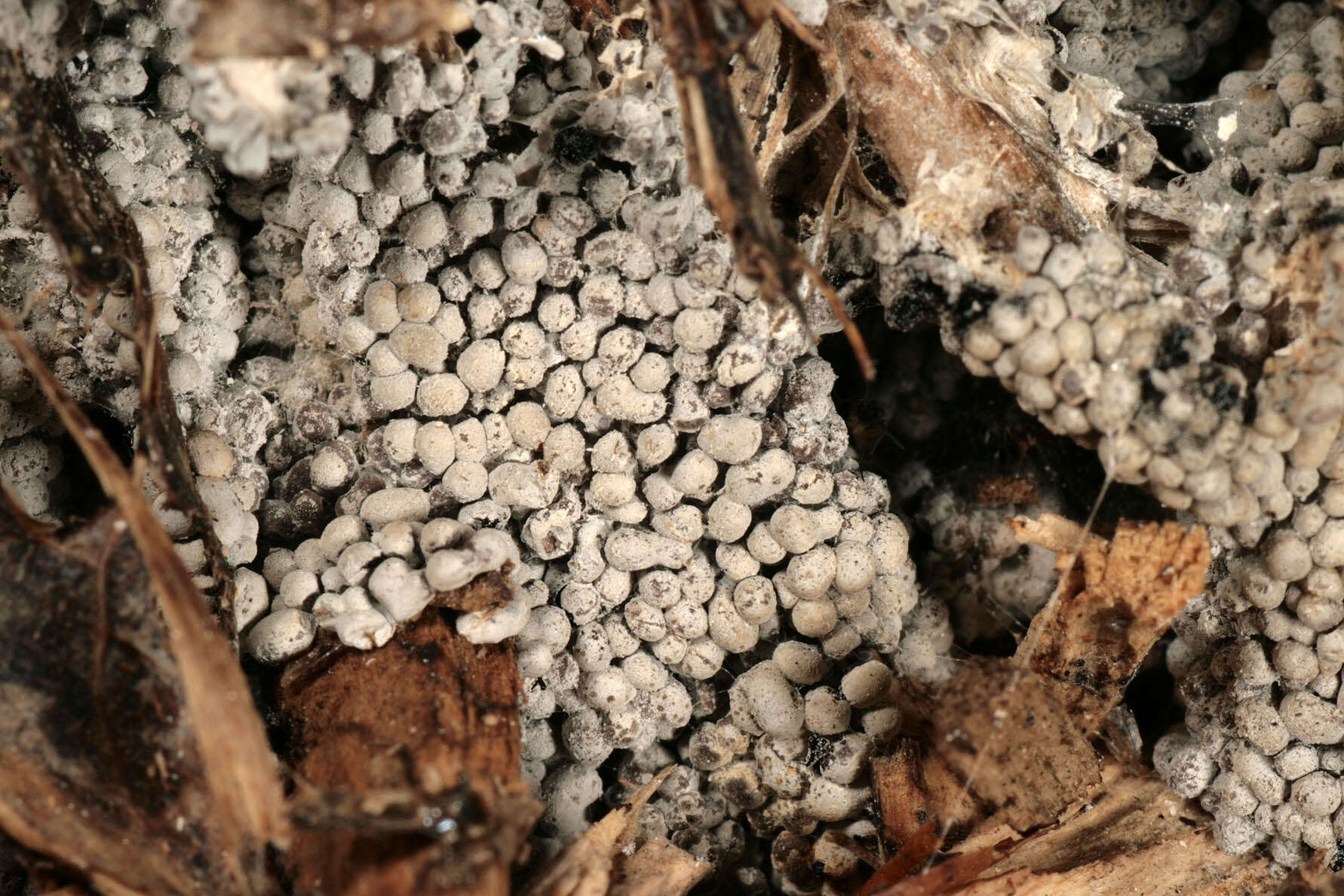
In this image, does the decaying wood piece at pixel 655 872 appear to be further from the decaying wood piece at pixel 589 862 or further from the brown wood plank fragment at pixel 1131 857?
the brown wood plank fragment at pixel 1131 857

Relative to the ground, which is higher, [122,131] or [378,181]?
[122,131]

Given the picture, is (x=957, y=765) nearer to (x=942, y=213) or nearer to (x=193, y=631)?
(x=942, y=213)

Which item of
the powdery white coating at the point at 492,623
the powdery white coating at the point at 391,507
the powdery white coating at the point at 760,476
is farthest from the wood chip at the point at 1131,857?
the powdery white coating at the point at 391,507

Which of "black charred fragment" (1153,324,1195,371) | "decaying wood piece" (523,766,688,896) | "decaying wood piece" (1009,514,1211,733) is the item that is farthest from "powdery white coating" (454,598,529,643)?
"black charred fragment" (1153,324,1195,371)

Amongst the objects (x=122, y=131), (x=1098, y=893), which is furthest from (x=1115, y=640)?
(x=122, y=131)

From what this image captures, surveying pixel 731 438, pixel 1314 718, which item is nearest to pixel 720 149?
pixel 731 438

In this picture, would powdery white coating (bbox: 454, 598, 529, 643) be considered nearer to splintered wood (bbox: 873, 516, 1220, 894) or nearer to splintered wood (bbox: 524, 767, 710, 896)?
splintered wood (bbox: 524, 767, 710, 896)
